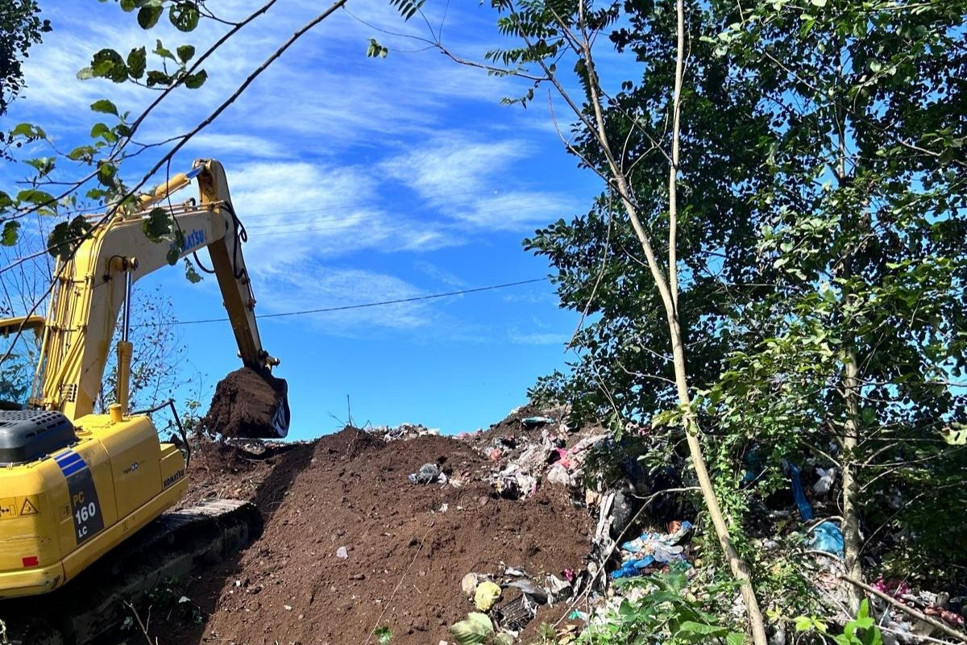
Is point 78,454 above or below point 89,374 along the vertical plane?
below

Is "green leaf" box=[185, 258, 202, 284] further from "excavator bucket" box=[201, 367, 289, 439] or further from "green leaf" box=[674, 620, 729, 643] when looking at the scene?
"excavator bucket" box=[201, 367, 289, 439]

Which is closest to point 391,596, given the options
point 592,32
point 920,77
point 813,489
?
point 813,489

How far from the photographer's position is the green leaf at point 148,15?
1812 mm

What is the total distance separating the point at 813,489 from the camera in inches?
291

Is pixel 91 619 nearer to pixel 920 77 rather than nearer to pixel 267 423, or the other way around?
pixel 267 423

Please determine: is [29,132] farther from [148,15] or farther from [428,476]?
[428,476]

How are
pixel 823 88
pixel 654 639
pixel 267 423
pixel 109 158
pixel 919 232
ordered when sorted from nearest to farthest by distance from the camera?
pixel 109 158
pixel 654 639
pixel 919 232
pixel 823 88
pixel 267 423

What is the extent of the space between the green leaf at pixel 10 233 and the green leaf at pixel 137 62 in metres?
0.45

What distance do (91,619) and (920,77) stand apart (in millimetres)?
7182

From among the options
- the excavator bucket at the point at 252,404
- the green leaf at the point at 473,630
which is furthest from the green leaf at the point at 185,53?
the excavator bucket at the point at 252,404

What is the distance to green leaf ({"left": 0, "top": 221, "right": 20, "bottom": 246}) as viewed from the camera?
1.86 m

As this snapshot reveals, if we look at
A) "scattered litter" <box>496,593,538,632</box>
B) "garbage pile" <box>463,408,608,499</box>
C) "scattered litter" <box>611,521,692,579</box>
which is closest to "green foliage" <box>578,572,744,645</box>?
"scattered litter" <box>496,593,538,632</box>

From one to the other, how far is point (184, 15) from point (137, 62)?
161mm

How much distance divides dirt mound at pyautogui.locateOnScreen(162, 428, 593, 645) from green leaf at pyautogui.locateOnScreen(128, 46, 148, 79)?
16.2ft
